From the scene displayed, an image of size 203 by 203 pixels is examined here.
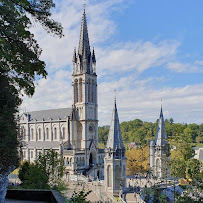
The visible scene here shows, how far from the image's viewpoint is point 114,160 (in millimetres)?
32750

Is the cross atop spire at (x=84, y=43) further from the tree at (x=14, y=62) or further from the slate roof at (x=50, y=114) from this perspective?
the tree at (x=14, y=62)

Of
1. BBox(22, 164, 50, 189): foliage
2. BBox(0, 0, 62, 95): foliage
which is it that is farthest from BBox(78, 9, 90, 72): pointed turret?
BBox(0, 0, 62, 95): foliage

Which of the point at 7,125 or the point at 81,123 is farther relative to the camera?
the point at 81,123

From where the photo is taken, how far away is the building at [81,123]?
164 feet

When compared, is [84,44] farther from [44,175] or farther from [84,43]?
[44,175]

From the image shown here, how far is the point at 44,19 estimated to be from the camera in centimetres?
1190

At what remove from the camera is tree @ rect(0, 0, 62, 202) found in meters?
10.4

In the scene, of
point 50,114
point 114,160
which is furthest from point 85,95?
point 114,160

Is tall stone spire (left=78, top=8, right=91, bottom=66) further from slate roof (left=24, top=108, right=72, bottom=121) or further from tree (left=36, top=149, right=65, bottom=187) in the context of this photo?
tree (left=36, top=149, right=65, bottom=187)

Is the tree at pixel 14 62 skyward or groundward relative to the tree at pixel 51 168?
skyward

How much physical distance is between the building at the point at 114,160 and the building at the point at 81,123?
1546 cm

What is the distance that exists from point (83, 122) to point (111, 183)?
2149cm

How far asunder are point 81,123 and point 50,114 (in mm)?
10250

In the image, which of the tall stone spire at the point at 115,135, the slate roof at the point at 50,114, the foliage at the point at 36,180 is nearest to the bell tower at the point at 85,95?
the slate roof at the point at 50,114
